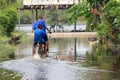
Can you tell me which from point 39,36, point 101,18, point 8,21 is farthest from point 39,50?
point 8,21

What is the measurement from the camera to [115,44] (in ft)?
73.4

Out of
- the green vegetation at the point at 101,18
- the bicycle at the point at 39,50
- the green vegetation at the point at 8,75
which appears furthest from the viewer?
the green vegetation at the point at 101,18

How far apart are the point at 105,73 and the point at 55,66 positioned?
2076mm

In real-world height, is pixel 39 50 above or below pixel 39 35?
below

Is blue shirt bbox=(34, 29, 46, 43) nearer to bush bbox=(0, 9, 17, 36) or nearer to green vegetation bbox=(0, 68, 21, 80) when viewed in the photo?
green vegetation bbox=(0, 68, 21, 80)

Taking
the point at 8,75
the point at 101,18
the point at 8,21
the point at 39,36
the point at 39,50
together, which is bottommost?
the point at 8,75

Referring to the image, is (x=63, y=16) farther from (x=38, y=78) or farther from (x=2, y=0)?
(x=38, y=78)

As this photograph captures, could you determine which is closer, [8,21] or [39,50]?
[39,50]

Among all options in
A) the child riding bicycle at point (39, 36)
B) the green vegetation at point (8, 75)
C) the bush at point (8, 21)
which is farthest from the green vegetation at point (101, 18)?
the green vegetation at point (8, 75)

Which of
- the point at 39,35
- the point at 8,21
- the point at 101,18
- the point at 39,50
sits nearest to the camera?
the point at 39,35

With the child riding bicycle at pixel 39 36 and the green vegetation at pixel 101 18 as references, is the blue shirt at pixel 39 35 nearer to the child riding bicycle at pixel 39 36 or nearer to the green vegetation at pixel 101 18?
the child riding bicycle at pixel 39 36

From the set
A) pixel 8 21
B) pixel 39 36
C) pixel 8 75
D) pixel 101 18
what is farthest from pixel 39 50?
pixel 8 21

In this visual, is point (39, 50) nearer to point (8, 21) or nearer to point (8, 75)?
point (8, 75)

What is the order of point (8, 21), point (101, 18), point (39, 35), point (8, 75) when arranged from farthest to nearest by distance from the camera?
1. point (8, 21)
2. point (101, 18)
3. point (39, 35)
4. point (8, 75)
